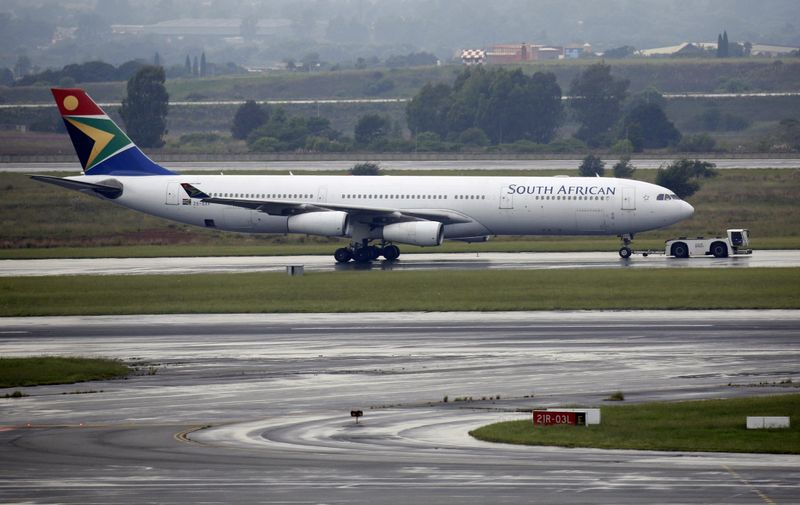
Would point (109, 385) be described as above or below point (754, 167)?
below

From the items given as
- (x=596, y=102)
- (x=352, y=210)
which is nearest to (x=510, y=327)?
(x=352, y=210)

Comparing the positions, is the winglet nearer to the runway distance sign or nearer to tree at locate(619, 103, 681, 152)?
Answer: the runway distance sign

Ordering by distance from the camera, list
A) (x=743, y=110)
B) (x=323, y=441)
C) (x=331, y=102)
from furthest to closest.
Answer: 1. (x=331, y=102)
2. (x=743, y=110)
3. (x=323, y=441)

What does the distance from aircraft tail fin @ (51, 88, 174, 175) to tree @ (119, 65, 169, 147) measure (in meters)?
86.7

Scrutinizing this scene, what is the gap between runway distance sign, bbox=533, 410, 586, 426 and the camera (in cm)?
2356

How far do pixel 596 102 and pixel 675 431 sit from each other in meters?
148

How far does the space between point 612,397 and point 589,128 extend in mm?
140057

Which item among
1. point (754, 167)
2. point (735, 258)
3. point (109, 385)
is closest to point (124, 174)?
point (735, 258)

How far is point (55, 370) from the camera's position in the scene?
31516 mm

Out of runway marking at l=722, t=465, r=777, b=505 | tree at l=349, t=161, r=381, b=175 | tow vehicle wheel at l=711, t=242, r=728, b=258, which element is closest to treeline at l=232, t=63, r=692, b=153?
tree at l=349, t=161, r=381, b=175

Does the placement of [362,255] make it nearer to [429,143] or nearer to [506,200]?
[506,200]

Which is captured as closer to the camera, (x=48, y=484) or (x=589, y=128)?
(x=48, y=484)

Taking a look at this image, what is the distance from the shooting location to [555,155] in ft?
414

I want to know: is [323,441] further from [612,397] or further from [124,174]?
[124,174]
